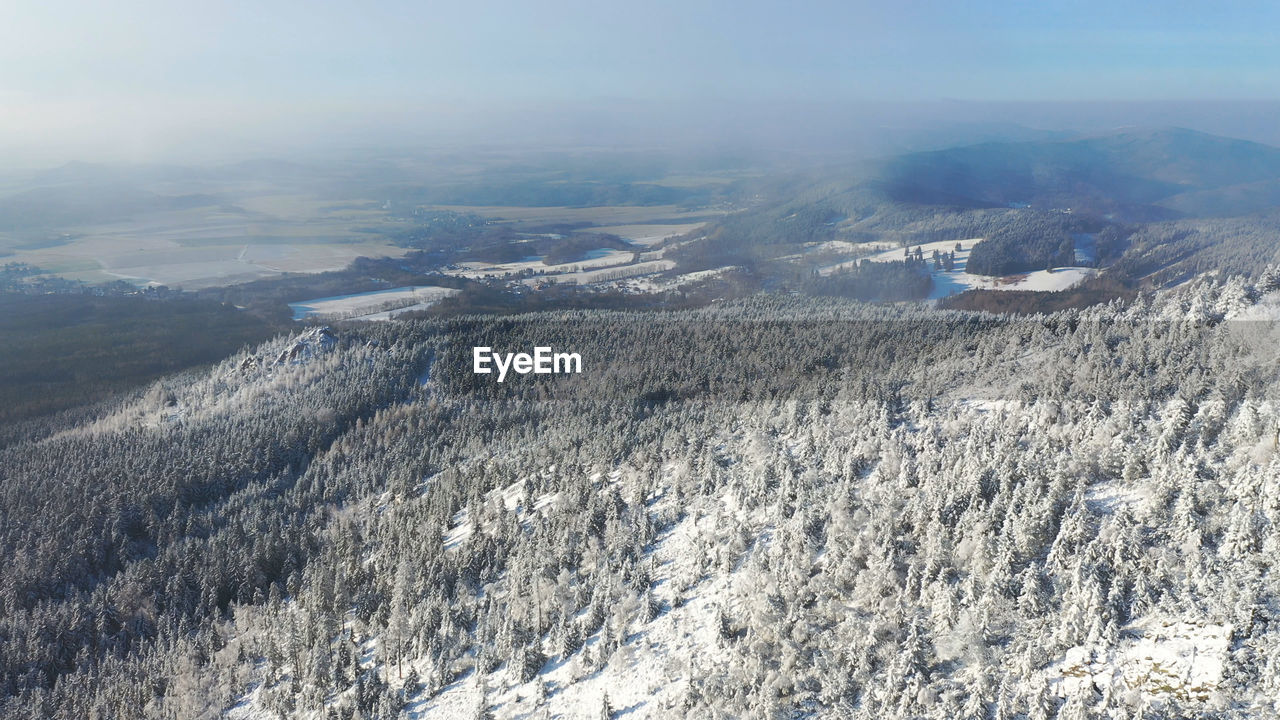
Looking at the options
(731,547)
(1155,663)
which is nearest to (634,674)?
(731,547)

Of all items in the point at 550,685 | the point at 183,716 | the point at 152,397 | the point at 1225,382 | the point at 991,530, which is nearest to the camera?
the point at 991,530

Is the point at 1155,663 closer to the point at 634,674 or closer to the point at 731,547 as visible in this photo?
the point at 731,547

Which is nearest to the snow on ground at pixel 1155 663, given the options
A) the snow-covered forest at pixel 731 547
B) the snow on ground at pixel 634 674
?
the snow-covered forest at pixel 731 547

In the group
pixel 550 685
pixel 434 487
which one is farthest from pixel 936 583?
pixel 434 487

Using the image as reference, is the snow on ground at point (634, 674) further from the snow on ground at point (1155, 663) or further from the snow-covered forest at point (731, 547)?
the snow on ground at point (1155, 663)

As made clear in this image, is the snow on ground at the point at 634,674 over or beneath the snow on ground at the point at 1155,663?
beneath

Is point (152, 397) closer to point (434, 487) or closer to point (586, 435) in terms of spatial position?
point (434, 487)

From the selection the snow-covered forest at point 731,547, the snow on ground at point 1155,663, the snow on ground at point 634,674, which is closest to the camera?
the snow on ground at point 1155,663
